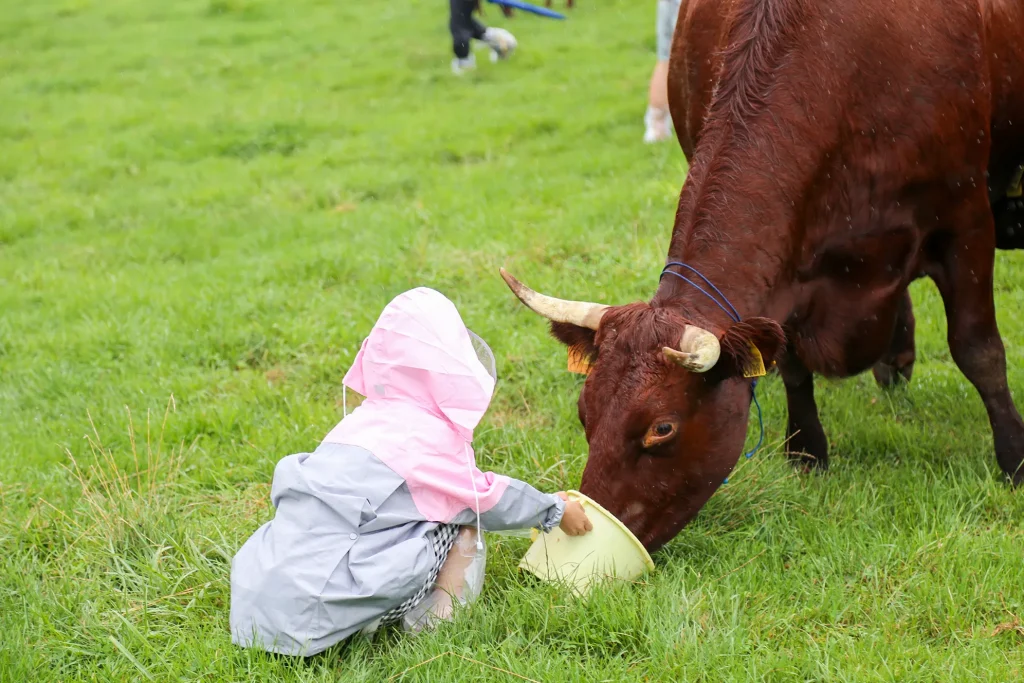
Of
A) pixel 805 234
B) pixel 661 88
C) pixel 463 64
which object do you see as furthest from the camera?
pixel 463 64

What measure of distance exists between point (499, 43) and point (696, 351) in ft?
36.5

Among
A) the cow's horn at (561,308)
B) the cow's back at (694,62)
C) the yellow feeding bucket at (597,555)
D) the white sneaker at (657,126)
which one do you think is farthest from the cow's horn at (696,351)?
the white sneaker at (657,126)

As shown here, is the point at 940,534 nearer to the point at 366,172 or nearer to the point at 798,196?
the point at 798,196

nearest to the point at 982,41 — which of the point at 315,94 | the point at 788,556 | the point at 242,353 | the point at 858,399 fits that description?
the point at 858,399

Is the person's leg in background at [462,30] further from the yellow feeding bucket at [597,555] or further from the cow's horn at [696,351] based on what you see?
the yellow feeding bucket at [597,555]

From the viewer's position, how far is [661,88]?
31.7 feet


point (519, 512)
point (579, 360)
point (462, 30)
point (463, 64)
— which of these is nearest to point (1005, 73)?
point (579, 360)

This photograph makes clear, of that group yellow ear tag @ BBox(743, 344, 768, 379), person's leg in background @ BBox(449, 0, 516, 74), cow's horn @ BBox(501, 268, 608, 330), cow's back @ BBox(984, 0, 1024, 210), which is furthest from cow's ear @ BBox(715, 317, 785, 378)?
person's leg in background @ BBox(449, 0, 516, 74)

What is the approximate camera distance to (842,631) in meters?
3.41

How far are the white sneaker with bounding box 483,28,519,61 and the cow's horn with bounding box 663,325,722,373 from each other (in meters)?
11.0

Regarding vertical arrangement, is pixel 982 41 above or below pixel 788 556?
above

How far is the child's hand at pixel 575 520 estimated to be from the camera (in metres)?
3.55

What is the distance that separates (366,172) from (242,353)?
12.6 ft

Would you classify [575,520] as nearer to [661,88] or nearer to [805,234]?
[805,234]
